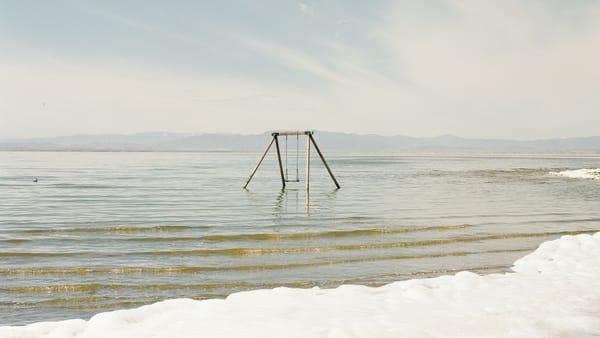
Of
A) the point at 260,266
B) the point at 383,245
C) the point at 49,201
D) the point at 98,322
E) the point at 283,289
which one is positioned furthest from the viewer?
the point at 49,201

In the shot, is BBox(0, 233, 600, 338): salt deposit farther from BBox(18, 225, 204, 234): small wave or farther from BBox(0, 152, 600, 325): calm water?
BBox(18, 225, 204, 234): small wave

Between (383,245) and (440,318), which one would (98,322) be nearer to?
(440,318)

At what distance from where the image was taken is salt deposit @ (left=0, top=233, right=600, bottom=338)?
21.9ft

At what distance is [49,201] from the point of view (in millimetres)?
26000

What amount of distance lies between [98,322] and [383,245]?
968 cm

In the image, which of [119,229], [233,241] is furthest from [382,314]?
[119,229]

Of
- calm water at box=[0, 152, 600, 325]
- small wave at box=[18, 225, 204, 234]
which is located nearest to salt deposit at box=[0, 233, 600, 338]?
calm water at box=[0, 152, 600, 325]

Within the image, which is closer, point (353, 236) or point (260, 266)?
point (260, 266)

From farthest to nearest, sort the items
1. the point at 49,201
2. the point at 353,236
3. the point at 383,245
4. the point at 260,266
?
the point at 49,201 → the point at 353,236 → the point at 383,245 → the point at 260,266

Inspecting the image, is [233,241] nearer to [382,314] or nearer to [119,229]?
[119,229]

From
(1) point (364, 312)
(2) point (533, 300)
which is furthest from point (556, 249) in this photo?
(1) point (364, 312)

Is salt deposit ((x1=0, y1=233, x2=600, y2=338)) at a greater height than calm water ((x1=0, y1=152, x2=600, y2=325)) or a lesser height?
greater

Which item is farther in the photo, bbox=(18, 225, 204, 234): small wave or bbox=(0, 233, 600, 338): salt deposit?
bbox=(18, 225, 204, 234): small wave

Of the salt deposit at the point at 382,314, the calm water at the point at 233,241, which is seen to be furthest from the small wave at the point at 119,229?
the salt deposit at the point at 382,314
